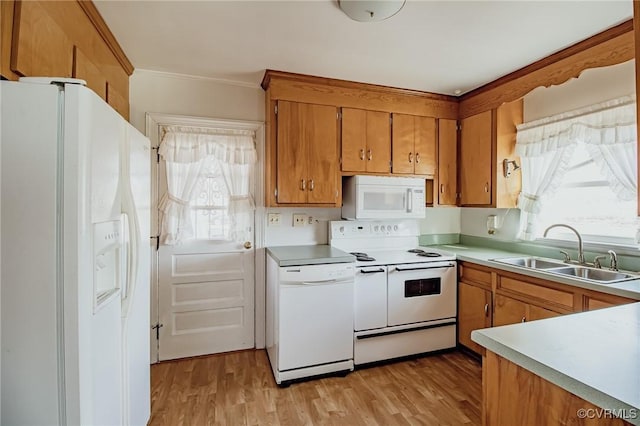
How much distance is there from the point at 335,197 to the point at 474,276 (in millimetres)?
1394

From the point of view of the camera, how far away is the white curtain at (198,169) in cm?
260

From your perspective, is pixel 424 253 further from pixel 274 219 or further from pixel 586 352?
pixel 586 352

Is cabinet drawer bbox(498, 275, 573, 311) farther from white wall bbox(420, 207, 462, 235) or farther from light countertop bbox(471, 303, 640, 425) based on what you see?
white wall bbox(420, 207, 462, 235)

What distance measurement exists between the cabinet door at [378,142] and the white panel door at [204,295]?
135 centimetres

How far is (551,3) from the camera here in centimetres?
167

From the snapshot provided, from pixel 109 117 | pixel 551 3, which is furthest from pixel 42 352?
pixel 551 3

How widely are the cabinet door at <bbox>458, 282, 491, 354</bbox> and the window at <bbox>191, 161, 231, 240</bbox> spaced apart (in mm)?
2215

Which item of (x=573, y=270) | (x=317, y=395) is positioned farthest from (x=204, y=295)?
(x=573, y=270)

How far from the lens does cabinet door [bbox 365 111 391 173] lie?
9.41ft

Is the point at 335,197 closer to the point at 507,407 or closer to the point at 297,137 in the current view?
the point at 297,137

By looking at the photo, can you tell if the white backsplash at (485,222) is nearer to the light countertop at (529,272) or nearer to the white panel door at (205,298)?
the light countertop at (529,272)

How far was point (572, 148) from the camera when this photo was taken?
250 centimetres

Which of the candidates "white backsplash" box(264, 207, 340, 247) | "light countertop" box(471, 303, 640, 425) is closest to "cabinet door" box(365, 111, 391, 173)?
"white backsplash" box(264, 207, 340, 247)

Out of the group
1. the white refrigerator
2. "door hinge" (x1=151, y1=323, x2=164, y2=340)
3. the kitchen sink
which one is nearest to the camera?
the white refrigerator
